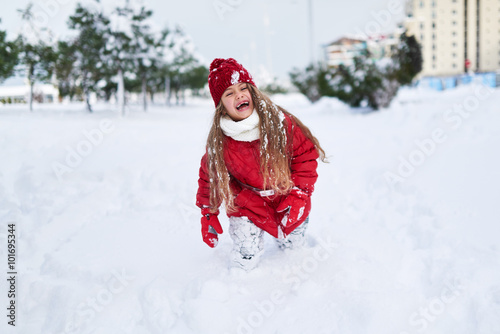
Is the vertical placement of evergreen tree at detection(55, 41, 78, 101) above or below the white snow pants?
above

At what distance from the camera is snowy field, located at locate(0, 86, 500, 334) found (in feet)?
6.23

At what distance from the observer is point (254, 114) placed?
2.11 metres

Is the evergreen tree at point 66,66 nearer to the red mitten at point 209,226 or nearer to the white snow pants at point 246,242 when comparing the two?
the red mitten at point 209,226

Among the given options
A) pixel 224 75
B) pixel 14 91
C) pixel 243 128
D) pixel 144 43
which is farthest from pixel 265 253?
pixel 144 43

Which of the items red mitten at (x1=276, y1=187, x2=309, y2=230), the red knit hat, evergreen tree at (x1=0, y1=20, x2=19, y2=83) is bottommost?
red mitten at (x1=276, y1=187, x2=309, y2=230)

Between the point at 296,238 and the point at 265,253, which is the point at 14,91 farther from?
the point at 296,238

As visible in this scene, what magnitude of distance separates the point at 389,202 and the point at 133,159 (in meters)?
3.27

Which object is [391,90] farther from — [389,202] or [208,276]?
[208,276]

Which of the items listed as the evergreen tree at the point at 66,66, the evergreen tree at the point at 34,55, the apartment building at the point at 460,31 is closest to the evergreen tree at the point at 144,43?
the evergreen tree at the point at 66,66

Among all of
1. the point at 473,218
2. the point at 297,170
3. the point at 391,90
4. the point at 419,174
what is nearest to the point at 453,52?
the point at 391,90

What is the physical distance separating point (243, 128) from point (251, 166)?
0.25m

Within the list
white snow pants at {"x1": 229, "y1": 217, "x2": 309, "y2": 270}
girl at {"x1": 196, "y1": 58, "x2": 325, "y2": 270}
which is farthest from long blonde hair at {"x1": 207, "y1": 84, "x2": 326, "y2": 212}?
white snow pants at {"x1": 229, "y1": 217, "x2": 309, "y2": 270}

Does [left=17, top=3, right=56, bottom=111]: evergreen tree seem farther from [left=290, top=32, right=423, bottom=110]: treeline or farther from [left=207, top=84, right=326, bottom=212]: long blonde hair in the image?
[left=290, top=32, right=423, bottom=110]: treeline

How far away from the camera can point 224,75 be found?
2.17 meters
